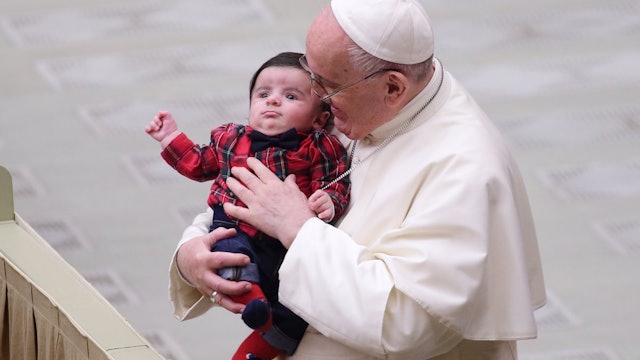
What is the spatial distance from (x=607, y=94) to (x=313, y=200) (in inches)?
183

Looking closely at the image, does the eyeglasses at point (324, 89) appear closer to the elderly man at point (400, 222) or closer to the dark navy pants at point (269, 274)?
the elderly man at point (400, 222)

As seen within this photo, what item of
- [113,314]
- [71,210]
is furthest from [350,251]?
[71,210]

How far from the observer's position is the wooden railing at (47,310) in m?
2.89

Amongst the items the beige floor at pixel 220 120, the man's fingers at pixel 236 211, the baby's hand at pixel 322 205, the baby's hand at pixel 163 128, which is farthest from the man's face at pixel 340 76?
the beige floor at pixel 220 120

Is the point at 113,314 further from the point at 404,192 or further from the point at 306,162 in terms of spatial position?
the point at 404,192

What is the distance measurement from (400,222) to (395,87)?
0.24 metres

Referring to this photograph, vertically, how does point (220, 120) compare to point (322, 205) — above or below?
below

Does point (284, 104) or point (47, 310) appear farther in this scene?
point (47, 310)

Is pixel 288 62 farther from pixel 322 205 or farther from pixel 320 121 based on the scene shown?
pixel 322 205

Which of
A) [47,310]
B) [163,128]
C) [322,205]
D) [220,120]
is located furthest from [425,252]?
[220,120]

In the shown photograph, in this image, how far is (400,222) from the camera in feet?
8.35

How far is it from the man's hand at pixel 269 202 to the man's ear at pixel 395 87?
251 millimetres

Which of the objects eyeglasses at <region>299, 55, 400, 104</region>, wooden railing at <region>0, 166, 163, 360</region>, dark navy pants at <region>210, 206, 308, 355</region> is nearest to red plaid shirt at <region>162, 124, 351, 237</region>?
dark navy pants at <region>210, 206, 308, 355</region>

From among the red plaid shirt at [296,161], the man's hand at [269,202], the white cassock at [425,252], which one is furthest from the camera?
the red plaid shirt at [296,161]
